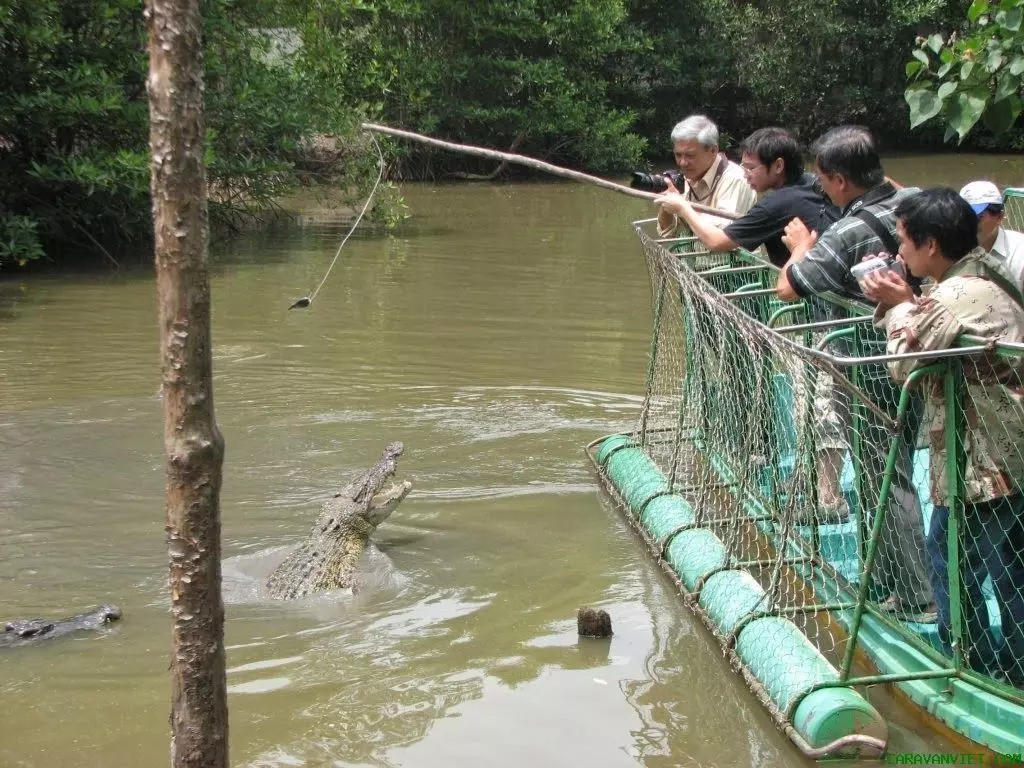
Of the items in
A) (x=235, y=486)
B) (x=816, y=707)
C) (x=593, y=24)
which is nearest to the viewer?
(x=816, y=707)

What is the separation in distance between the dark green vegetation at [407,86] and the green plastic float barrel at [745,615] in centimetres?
751

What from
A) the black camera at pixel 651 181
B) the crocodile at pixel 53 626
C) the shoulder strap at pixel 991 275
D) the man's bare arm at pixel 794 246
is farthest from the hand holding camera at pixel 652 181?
the crocodile at pixel 53 626

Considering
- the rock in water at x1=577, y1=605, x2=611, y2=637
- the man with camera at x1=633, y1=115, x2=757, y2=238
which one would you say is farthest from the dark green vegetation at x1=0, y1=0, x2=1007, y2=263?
the rock in water at x1=577, y1=605, x2=611, y2=637

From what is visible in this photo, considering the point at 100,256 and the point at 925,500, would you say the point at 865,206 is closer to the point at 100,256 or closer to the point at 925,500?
the point at 925,500

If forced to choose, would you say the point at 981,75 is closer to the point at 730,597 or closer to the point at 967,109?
the point at 967,109

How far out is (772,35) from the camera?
27.9 meters

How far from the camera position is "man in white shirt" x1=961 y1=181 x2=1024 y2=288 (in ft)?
14.9

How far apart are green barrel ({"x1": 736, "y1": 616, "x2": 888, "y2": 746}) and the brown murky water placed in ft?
0.50

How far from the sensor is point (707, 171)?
6324mm

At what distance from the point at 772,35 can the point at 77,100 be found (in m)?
20.1

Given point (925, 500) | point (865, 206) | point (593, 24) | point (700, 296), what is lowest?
point (925, 500)

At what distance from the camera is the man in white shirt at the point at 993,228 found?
453 cm

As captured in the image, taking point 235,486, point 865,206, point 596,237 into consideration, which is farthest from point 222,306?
point 865,206

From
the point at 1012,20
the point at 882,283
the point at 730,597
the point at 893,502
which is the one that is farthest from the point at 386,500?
the point at 1012,20
